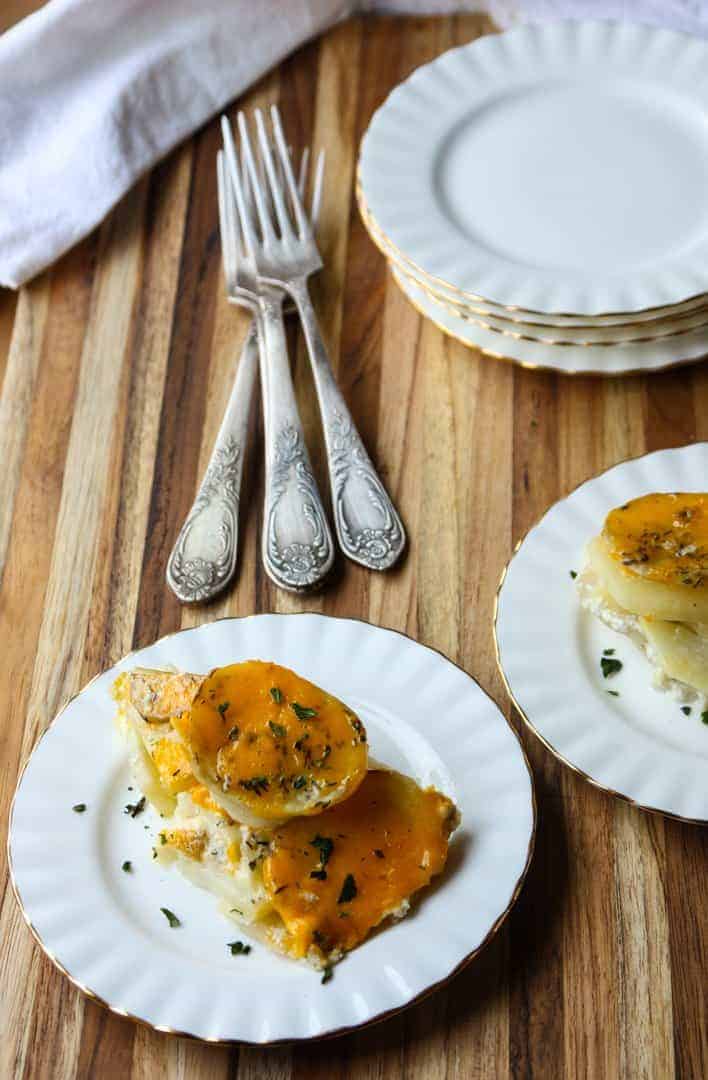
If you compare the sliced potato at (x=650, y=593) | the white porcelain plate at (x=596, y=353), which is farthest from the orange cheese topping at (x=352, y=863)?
the white porcelain plate at (x=596, y=353)

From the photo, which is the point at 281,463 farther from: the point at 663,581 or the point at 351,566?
the point at 663,581

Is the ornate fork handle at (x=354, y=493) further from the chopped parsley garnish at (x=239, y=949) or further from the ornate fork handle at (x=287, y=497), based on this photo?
the chopped parsley garnish at (x=239, y=949)

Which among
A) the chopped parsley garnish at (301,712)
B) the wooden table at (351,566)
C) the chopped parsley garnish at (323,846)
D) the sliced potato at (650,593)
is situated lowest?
the wooden table at (351,566)

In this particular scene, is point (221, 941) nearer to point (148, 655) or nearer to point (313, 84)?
point (148, 655)

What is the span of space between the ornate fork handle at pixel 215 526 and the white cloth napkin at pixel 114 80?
0.57 metres

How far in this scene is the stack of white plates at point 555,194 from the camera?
6.18 ft

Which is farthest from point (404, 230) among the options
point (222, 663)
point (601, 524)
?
point (222, 663)

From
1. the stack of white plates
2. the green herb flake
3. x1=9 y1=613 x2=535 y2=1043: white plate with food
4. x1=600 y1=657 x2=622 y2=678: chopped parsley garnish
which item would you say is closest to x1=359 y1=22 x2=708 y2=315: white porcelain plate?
the stack of white plates

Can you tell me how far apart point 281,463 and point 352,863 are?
71 centimetres

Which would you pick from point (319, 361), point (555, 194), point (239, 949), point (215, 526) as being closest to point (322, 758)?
point (239, 949)

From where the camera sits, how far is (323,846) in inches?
52.4

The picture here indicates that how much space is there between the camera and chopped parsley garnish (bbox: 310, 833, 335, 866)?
4.35ft

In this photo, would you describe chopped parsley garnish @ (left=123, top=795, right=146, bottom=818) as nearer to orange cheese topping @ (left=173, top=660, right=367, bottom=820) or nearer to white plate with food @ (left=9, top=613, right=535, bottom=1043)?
white plate with food @ (left=9, top=613, right=535, bottom=1043)

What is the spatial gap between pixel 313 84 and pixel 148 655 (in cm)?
142
